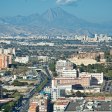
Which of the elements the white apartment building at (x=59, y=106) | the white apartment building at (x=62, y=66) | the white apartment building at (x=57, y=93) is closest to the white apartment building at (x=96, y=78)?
the white apartment building at (x=62, y=66)

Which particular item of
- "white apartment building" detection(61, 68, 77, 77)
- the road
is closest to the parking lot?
"white apartment building" detection(61, 68, 77, 77)

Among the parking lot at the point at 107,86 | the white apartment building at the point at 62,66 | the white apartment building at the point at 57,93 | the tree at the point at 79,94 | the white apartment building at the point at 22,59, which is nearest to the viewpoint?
the white apartment building at the point at 57,93

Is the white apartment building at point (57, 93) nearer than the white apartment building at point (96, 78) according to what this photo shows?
Yes

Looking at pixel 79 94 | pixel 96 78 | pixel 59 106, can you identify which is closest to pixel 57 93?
pixel 79 94

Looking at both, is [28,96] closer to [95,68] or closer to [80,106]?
[80,106]

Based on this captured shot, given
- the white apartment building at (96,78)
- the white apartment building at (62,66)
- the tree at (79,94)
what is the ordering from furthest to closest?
the white apartment building at (62,66), the white apartment building at (96,78), the tree at (79,94)

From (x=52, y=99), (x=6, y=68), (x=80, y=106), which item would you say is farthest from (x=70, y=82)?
(x=80, y=106)

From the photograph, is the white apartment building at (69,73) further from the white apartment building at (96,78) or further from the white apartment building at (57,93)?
the white apartment building at (57,93)

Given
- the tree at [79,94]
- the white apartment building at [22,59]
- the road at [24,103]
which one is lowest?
the road at [24,103]

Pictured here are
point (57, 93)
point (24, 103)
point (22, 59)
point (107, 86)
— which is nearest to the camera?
point (24, 103)

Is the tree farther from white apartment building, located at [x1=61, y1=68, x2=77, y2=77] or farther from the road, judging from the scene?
white apartment building, located at [x1=61, y1=68, x2=77, y2=77]

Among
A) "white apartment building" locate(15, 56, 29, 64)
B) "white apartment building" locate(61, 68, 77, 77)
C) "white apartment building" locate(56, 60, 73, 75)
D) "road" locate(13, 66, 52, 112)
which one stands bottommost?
"road" locate(13, 66, 52, 112)

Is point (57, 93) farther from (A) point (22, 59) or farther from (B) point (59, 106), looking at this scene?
(A) point (22, 59)
